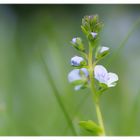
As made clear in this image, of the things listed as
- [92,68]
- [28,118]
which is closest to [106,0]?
[28,118]

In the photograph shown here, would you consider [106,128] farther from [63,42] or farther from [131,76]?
[63,42]

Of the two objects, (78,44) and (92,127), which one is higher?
(78,44)

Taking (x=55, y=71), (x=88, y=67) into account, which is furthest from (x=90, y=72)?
(x=55, y=71)

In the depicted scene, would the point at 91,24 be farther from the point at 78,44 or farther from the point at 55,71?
the point at 55,71

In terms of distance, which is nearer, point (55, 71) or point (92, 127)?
point (92, 127)

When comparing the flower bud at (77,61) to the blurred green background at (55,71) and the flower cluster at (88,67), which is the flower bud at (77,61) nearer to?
the flower cluster at (88,67)

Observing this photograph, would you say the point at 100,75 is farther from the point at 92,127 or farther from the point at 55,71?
the point at 55,71

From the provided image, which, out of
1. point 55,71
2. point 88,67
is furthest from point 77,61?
point 55,71

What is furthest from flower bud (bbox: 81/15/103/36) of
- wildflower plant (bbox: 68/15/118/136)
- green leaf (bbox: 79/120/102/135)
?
green leaf (bbox: 79/120/102/135)

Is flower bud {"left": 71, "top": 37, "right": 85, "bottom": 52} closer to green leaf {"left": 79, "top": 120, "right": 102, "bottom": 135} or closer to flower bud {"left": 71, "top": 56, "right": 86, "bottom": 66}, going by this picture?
flower bud {"left": 71, "top": 56, "right": 86, "bottom": 66}
